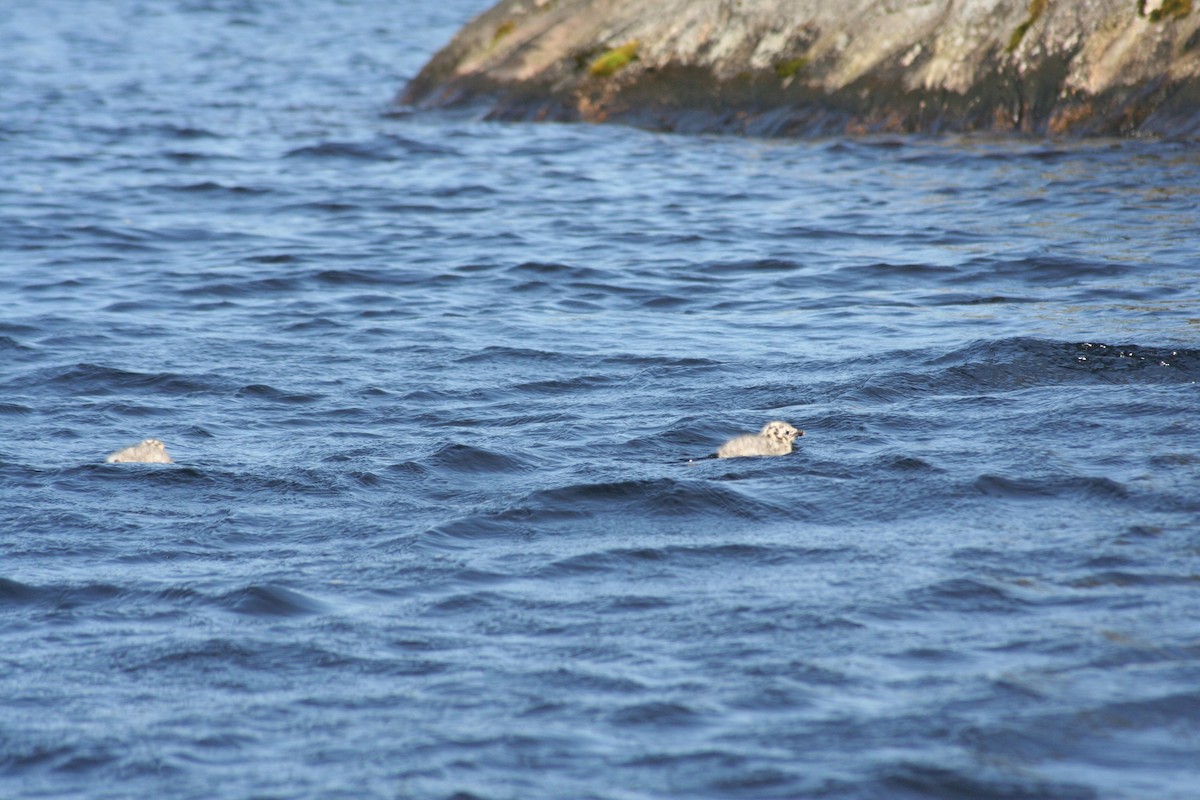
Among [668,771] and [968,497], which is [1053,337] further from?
[668,771]

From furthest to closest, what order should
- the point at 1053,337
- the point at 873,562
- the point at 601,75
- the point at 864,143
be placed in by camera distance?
1. the point at 601,75
2. the point at 864,143
3. the point at 1053,337
4. the point at 873,562

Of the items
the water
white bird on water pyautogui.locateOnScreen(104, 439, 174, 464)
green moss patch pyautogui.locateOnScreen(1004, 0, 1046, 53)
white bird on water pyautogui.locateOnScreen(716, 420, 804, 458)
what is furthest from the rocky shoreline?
Result: white bird on water pyautogui.locateOnScreen(104, 439, 174, 464)

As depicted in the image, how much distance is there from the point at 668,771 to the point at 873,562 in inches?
97.7

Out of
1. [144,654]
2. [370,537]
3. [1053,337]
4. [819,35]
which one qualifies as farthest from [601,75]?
[144,654]

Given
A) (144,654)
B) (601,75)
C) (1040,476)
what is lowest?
(144,654)

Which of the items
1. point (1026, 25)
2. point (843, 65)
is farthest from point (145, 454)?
point (1026, 25)

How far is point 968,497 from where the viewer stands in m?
9.27

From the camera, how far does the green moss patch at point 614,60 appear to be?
24.3m

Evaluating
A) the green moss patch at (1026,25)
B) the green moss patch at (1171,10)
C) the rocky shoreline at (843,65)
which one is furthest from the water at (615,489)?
the green moss patch at (1171,10)

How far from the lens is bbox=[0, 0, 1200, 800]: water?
6.63 meters

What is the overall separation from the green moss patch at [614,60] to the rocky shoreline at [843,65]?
0.02 meters

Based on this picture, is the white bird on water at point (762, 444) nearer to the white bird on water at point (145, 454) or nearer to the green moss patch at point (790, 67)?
the white bird on water at point (145, 454)

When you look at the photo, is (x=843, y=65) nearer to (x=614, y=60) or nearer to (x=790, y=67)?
(x=790, y=67)

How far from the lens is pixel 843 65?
2250 centimetres
